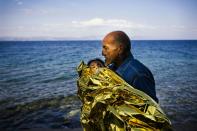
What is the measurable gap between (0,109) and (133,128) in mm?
10344

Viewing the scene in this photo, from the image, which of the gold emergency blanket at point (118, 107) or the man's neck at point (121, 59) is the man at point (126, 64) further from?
the gold emergency blanket at point (118, 107)

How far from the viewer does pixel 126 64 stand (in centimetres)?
293

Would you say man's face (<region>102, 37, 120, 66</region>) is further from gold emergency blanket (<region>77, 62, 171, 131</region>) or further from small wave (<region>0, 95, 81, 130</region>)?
small wave (<region>0, 95, 81, 130</region>)

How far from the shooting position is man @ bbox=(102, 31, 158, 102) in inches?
107

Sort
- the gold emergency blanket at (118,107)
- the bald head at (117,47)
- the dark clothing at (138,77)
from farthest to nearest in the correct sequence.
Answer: the bald head at (117,47), the dark clothing at (138,77), the gold emergency blanket at (118,107)

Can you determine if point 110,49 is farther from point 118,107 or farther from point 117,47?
point 118,107

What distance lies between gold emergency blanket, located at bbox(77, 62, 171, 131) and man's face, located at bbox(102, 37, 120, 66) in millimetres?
418

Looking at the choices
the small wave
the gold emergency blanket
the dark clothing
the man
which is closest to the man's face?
the man

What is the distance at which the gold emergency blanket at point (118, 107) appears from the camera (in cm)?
233

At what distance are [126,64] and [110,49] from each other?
1.11 feet

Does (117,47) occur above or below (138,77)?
above

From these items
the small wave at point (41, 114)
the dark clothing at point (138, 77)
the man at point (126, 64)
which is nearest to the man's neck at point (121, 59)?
the man at point (126, 64)

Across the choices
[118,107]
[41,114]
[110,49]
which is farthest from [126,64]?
[41,114]

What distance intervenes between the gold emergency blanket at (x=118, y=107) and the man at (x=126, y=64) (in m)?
0.18
